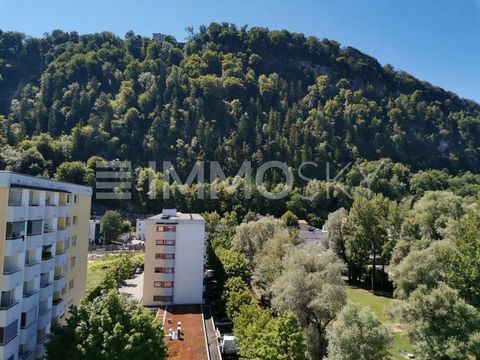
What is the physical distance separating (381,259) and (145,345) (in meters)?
50.8

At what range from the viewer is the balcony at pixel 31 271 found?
2605cm

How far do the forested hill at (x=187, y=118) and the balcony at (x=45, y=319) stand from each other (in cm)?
10034

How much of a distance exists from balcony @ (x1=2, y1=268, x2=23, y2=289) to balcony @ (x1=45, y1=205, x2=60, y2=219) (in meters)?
6.13

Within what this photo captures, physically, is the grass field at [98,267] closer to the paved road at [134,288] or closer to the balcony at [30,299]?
the paved road at [134,288]

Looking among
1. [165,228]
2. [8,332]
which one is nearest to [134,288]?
[165,228]

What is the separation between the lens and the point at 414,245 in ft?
163

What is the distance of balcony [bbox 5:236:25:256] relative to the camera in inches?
901

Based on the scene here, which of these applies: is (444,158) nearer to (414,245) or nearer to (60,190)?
(414,245)

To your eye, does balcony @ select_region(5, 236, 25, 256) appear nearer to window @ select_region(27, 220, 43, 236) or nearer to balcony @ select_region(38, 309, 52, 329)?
window @ select_region(27, 220, 43, 236)

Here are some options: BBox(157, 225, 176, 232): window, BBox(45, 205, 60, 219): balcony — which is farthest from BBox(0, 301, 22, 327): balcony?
BBox(157, 225, 176, 232): window

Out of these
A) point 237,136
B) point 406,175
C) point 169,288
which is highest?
point 237,136

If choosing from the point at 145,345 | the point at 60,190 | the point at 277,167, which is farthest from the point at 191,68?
the point at 145,345

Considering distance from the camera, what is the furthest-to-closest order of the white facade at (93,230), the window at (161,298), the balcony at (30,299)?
1. the white facade at (93,230)
2. the window at (161,298)
3. the balcony at (30,299)

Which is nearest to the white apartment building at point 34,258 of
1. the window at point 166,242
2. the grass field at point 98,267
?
the window at point 166,242
